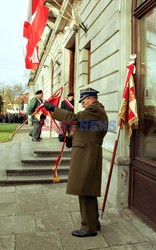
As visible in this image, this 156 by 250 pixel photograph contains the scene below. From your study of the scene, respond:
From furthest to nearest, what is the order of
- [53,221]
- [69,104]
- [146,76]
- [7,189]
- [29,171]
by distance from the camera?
[69,104] → [29,171] → [7,189] → [146,76] → [53,221]

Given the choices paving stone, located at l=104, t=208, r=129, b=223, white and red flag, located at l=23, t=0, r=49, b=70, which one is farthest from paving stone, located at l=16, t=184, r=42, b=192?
white and red flag, located at l=23, t=0, r=49, b=70

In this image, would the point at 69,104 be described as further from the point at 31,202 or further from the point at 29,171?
the point at 31,202

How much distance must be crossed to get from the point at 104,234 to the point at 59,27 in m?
9.59

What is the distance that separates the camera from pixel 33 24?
25.8 ft

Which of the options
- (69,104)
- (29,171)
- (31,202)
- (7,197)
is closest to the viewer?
(31,202)

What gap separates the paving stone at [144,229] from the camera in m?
3.65

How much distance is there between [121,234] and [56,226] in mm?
947

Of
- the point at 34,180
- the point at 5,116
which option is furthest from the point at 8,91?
the point at 34,180

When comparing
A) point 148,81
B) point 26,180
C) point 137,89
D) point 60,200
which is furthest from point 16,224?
point 148,81

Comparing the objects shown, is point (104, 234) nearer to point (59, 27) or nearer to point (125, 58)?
point (125, 58)

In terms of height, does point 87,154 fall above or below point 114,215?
above

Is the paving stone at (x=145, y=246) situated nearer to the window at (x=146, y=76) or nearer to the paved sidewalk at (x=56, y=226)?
the paved sidewalk at (x=56, y=226)

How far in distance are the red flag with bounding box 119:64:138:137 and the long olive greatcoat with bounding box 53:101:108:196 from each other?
0.87m

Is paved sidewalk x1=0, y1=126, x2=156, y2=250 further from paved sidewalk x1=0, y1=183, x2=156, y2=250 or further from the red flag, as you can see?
the red flag
